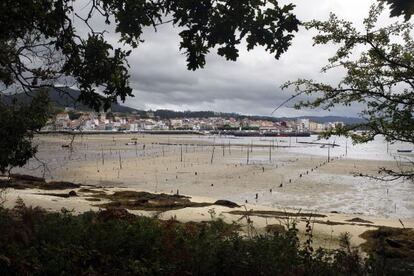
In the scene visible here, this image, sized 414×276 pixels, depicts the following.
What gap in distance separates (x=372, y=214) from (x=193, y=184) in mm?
18245

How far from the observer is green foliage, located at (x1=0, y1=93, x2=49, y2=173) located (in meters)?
12.4

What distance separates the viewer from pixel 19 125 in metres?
12.6

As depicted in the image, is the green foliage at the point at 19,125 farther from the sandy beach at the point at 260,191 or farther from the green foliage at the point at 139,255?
the sandy beach at the point at 260,191

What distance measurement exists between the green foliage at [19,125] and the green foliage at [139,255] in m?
5.38

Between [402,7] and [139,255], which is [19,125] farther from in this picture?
[402,7]

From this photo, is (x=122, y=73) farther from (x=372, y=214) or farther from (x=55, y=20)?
(x=372, y=214)

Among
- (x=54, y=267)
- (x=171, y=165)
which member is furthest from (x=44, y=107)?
(x=171, y=165)

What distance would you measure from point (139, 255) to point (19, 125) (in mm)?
7574

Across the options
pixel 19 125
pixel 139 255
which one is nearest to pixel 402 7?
pixel 139 255

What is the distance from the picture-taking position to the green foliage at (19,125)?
12.4m

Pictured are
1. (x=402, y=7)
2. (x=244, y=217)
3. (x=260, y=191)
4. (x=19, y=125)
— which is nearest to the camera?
(x=402, y=7)

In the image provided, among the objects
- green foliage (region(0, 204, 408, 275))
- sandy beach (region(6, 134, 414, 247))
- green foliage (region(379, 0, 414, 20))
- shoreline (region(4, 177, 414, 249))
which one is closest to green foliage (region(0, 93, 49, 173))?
shoreline (region(4, 177, 414, 249))

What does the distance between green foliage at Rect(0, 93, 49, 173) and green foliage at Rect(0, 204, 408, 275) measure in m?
5.38

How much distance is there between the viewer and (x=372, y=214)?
29.5 m
